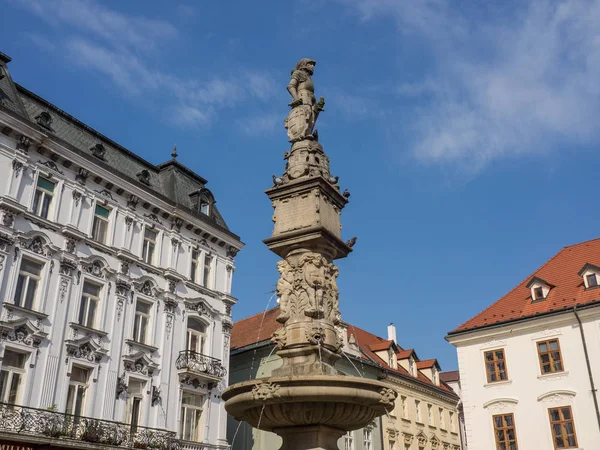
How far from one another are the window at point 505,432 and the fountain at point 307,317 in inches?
790

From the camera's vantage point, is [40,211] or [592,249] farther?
[592,249]

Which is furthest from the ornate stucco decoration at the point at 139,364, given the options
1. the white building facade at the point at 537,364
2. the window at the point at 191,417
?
the white building facade at the point at 537,364

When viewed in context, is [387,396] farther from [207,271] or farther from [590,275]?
[590,275]

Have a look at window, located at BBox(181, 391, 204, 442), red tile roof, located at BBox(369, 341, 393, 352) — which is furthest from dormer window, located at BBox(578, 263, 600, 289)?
window, located at BBox(181, 391, 204, 442)

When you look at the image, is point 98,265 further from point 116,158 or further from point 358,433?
point 358,433

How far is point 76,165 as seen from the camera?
22625 millimetres

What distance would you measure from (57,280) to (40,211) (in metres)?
2.45

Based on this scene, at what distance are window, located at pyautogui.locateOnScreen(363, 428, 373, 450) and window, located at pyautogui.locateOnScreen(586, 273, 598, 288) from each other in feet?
46.4

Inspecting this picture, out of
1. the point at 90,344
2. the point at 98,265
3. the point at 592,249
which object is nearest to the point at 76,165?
the point at 98,265

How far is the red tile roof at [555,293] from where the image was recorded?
28.3 m

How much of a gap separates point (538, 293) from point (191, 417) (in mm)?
17233

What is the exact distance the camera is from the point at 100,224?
23.4m

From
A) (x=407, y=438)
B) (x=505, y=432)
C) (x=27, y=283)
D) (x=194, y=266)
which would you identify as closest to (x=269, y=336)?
(x=194, y=266)

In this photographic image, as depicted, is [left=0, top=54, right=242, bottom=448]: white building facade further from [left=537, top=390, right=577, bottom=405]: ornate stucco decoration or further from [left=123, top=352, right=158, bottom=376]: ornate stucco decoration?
[left=537, top=390, right=577, bottom=405]: ornate stucco decoration
